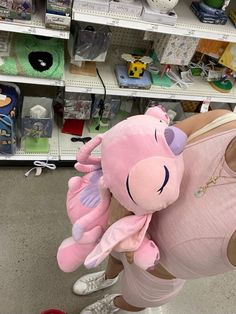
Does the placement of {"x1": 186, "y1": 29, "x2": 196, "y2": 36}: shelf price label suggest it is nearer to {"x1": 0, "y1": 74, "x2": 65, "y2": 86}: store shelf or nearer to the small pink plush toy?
{"x1": 0, "y1": 74, "x2": 65, "y2": 86}: store shelf

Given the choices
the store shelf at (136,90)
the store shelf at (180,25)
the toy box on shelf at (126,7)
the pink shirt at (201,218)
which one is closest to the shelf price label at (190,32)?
the store shelf at (180,25)

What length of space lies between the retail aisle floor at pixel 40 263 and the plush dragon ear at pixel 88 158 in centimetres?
84

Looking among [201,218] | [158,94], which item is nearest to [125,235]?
[201,218]

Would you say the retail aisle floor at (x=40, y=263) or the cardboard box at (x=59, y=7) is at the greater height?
the cardboard box at (x=59, y=7)

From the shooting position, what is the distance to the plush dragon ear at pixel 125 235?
0.85 meters

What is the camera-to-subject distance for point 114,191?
85 centimetres

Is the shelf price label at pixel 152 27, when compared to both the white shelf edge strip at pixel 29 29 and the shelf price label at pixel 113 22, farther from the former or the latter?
the white shelf edge strip at pixel 29 29

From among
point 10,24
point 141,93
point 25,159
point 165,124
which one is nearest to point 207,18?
point 141,93

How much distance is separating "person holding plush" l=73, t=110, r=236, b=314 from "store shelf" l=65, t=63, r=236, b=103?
1.04m

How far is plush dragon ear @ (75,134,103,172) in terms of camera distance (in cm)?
98

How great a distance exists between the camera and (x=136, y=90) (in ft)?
6.33

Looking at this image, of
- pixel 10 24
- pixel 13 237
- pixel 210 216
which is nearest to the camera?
pixel 210 216

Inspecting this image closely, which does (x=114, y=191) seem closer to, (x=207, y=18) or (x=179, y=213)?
(x=179, y=213)

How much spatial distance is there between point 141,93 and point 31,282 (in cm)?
116
